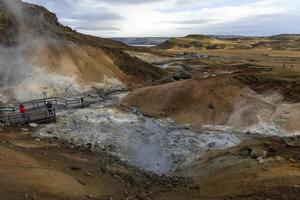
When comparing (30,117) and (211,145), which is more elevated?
(30,117)

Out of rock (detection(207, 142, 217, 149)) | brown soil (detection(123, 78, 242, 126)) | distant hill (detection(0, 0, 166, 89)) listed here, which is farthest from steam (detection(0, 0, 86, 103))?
rock (detection(207, 142, 217, 149))

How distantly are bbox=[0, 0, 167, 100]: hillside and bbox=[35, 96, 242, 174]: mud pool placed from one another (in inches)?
413

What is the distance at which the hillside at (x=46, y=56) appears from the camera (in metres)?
45.1

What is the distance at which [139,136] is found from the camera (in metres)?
31.0

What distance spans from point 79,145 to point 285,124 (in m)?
14.1

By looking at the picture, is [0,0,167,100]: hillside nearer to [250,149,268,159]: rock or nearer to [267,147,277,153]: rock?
[250,149,268,159]: rock

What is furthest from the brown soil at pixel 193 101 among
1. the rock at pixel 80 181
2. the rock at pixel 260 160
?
→ the rock at pixel 80 181

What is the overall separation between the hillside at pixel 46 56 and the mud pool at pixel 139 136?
1049cm

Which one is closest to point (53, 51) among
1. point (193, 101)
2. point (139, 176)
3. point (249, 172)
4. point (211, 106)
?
point (193, 101)

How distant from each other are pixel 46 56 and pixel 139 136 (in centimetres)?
2091

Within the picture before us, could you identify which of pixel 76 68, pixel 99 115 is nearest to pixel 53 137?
pixel 99 115

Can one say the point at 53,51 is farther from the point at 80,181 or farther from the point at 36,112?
the point at 80,181

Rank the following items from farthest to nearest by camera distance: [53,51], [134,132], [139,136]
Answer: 1. [53,51]
2. [134,132]
3. [139,136]

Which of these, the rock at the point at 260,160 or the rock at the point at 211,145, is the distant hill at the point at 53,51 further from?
the rock at the point at 260,160
